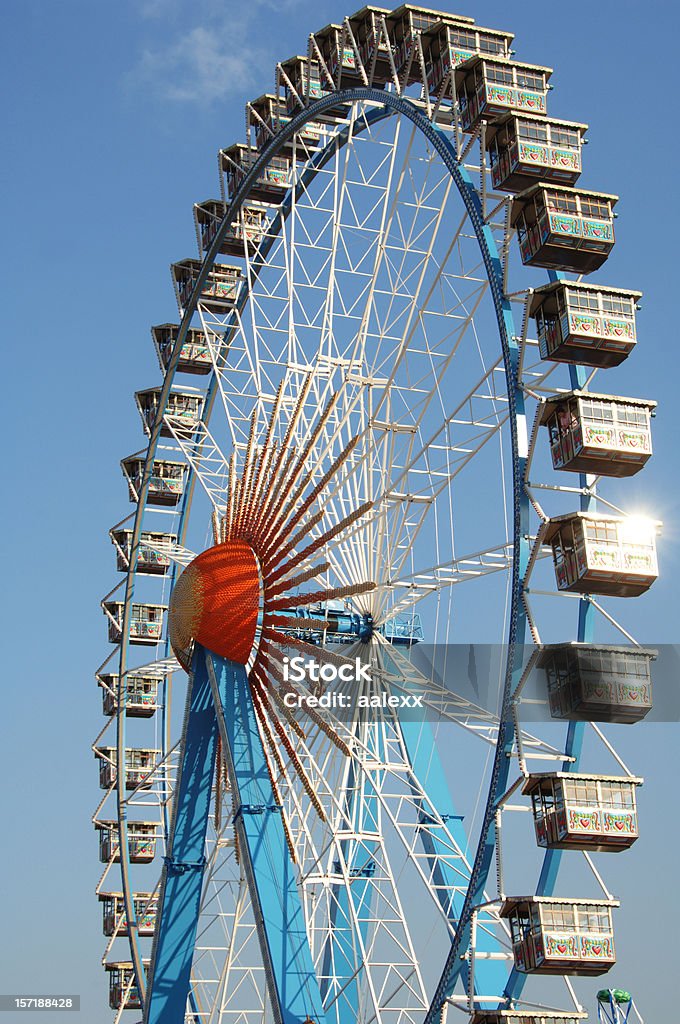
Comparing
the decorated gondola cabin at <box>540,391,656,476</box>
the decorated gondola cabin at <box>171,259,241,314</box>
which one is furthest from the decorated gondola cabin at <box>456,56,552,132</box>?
the decorated gondola cabin at <box>171,259,241,314</box>

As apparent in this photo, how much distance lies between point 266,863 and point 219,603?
13.4 feet

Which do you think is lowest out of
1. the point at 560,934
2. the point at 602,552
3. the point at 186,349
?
the point at 560,934

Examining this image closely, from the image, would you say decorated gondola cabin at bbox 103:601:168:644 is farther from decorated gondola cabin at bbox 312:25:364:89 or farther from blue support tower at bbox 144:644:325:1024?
decorated gondola cabin at bbox 312:25:364:89

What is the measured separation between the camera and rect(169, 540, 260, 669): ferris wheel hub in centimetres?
2080

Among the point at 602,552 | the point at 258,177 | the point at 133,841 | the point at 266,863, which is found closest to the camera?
the point at 602,552

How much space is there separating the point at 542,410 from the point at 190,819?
30.2ft

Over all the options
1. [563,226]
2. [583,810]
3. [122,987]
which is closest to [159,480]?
[122,987]

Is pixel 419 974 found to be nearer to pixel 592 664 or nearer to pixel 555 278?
pixel 592 664

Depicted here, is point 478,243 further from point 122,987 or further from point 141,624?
point 122,987

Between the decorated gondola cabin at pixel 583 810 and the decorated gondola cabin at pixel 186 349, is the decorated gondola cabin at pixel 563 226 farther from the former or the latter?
the decorated gondola cabin at pixel 186 349

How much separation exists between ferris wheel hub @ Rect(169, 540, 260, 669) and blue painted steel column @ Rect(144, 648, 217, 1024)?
595mm

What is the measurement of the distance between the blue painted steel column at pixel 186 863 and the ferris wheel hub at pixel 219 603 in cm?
59

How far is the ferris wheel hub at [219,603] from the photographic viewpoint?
68.2 feet

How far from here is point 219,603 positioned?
70.5 feet
